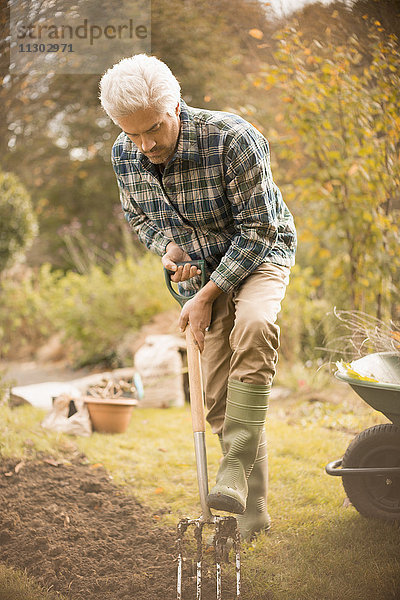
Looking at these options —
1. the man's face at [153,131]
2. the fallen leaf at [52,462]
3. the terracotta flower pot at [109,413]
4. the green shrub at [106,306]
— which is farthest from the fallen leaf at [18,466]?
the green shrub at [106,306]

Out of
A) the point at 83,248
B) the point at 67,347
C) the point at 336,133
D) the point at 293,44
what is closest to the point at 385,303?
the point at 336,133

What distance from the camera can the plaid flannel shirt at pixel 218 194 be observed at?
5.77 feet

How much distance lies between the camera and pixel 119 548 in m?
2.00

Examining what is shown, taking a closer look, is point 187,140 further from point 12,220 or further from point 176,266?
point 12,220

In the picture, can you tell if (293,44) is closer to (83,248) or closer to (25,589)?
(25,589)

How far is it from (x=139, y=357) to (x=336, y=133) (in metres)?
1.90

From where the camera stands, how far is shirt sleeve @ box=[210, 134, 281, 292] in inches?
68.9

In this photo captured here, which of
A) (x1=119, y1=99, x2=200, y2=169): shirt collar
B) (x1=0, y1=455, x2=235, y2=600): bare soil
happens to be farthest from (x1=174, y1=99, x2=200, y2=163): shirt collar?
(x1=0, y1=455, x2=235, y2=600): bare soil

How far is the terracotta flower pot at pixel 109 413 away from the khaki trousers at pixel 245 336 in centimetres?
129

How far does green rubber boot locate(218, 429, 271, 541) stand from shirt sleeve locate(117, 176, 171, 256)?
725 mm

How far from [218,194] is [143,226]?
1.37ft

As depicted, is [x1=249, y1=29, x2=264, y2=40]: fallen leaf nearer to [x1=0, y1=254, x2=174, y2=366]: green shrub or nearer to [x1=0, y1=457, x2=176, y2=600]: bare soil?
[x1=0, y1=254, x2=174, y2=366]: green shrub

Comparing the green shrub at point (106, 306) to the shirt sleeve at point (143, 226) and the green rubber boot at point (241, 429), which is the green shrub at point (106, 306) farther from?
the green rubber boot at point (241, 429)

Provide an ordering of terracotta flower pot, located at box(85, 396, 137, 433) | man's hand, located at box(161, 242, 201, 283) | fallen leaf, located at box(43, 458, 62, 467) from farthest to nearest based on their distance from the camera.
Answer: terracotta flower pot, located at box(85, 396, 137, 433)
fallen leaf, located at box(43, 458, 62, 467)
man's hand, located at box(161, 242, 201, 283)
